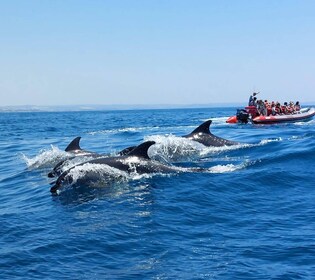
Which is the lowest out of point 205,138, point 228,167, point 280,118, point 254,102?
point 228,167

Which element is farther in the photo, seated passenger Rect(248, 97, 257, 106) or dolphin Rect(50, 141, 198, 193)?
seated passenger Rect(248, 97, 257, 106)

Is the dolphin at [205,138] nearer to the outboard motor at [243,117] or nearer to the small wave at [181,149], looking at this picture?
the small wave at [181,149]

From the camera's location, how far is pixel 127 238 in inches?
380

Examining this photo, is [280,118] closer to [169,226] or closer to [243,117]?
[243,117]

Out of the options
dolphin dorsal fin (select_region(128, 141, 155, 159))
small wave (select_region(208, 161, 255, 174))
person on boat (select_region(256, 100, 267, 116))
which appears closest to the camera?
dolphin dorsal fin (select_region(128, 141, 155, 159))

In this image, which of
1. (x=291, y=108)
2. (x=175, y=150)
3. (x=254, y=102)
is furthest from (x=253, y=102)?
(x=175, y=150)

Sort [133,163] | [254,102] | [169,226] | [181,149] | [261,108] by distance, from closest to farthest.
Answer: [169,226]
[133,163]
[181,149]
[261,108]
[254,102]

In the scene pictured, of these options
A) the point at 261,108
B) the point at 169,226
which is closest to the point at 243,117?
the point at 261,108

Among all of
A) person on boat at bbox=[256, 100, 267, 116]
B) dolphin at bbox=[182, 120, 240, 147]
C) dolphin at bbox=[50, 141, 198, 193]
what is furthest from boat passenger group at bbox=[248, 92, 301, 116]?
dolphin at bbox=[50, 141, 198, 193]

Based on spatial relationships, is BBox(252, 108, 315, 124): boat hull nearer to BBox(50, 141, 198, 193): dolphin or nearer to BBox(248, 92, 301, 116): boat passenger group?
BBox(248, 92, 301, 116): boat passenger group

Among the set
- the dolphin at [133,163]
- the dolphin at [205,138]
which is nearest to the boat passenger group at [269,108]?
the dolphin at [205,138]

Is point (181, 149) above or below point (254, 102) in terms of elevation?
below

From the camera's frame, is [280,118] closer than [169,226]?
No

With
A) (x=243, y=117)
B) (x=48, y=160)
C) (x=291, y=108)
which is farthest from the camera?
(x=291, y=108)
